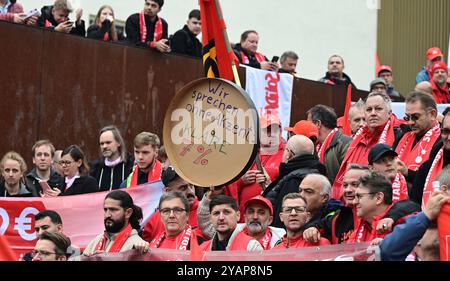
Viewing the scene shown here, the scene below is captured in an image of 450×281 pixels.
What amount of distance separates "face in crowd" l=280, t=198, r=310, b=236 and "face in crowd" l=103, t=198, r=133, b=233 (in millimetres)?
1330

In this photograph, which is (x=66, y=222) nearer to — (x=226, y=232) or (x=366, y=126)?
(x=226, y=232)

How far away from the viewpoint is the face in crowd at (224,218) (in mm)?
9641

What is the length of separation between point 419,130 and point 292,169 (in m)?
1.16

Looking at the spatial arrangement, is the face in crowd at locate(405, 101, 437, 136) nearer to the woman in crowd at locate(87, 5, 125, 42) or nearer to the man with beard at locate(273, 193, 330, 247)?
the man with beard at locate(273, 193, 330, 247)

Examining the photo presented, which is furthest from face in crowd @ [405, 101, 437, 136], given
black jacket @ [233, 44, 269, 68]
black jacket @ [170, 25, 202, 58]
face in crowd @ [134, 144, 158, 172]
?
black jacket @ [233, 44, 269, 68]

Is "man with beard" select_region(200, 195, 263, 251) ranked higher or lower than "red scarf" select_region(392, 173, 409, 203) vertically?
lower

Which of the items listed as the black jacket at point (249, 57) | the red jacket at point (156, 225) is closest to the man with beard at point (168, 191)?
the red jacket at point (156, 225)

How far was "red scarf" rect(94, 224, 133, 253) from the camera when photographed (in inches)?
381

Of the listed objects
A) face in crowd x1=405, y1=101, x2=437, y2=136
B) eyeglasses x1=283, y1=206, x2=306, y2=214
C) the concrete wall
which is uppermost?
the concrete wall

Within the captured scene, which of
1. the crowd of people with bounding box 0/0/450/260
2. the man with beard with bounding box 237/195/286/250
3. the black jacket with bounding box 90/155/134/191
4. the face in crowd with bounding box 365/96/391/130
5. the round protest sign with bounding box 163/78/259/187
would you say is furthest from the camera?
the black jacket with bounding box 90/155/134/191

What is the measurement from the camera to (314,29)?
2203 centimetres

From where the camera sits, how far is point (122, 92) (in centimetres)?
1491

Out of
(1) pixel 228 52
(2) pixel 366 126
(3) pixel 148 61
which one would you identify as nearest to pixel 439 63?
(3) pixel 148 61

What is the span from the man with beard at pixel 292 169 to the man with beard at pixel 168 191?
0.64 metres
